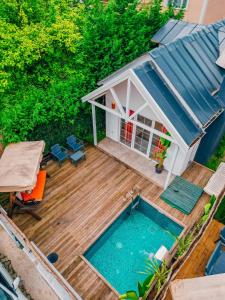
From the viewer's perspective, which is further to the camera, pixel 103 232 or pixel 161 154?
pixel 161 154

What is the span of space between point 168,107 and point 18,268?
27.1 feet

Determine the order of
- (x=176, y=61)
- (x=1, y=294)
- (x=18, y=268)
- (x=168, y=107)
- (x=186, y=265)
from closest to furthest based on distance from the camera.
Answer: (x=1, y=294), (x=18, y=268), (x=186, y=265), (x=168, y=107), (x=176, y=61)

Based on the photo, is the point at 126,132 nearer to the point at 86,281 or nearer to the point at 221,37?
the point at 86,281

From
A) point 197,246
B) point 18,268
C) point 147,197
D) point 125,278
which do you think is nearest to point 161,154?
point 147,197

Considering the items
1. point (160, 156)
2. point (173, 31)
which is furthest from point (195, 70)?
point (173, 31)

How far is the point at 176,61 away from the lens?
36.2ft

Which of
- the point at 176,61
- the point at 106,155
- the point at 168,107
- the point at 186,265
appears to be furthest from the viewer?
the point at 106,155

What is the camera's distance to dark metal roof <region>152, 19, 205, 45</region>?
49.1 feet

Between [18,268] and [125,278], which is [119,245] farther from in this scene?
[18,268]

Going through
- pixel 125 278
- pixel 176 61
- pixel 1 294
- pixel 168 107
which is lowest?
pixel 125 278

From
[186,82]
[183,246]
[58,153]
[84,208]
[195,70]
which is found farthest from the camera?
[58,153]

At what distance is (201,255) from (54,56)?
13.6 m

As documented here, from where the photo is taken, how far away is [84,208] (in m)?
11.2

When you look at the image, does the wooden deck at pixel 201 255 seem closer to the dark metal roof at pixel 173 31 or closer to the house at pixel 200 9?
the dark metal roof at pixel 173 31
